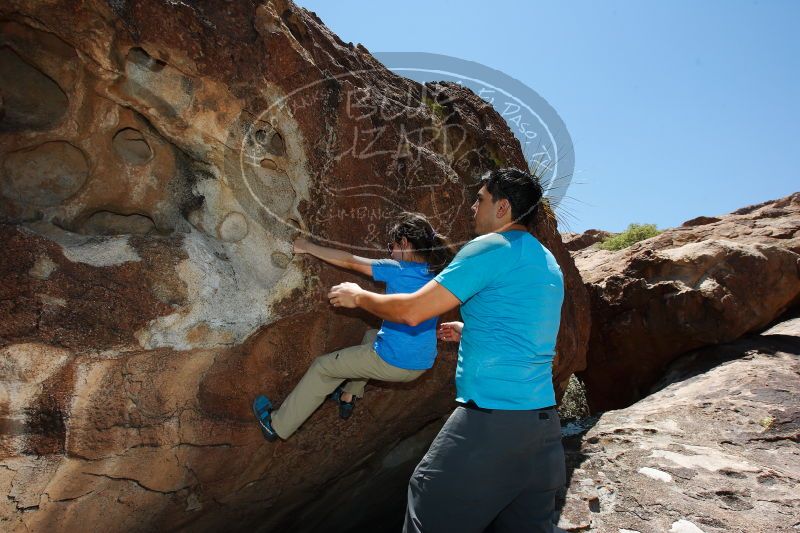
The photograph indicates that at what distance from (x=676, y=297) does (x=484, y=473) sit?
4.44 metres

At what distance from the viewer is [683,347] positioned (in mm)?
5906

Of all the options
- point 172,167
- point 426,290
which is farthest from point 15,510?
point 426,290

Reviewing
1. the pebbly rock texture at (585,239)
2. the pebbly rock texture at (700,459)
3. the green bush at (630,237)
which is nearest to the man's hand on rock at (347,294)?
the pebbly rock texture at (700,459)

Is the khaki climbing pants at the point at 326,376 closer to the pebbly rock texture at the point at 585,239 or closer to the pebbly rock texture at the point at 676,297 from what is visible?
the pebbly rock texture at the point at 676,297

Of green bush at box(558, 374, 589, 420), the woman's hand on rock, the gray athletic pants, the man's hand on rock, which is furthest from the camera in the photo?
green bush at box(558, 374, 589, 420)

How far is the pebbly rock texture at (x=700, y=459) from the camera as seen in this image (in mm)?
3225

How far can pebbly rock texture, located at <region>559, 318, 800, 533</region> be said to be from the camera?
3.22 m

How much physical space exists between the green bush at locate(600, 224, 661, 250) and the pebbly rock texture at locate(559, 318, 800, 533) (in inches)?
186

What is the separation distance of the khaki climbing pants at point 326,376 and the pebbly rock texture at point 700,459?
4.41 feet

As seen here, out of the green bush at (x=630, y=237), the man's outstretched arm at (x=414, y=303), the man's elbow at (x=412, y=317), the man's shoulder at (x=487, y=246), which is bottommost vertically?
the man's elbow at (x=412, y=317)

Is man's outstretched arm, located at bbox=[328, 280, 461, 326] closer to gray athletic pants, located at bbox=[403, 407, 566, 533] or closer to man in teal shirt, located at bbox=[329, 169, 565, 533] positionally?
man in teal shirt, located at bbox=[329, 169, 565, 533]

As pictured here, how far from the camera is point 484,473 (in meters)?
1.98

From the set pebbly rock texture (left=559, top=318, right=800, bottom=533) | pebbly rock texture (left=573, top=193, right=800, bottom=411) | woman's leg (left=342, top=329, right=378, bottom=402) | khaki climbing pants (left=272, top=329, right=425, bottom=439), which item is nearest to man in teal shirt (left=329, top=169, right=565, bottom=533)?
khaki climbing pants (left=272, top=329, right=425, bottom=439)

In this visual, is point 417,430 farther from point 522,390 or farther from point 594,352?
point 594,352
